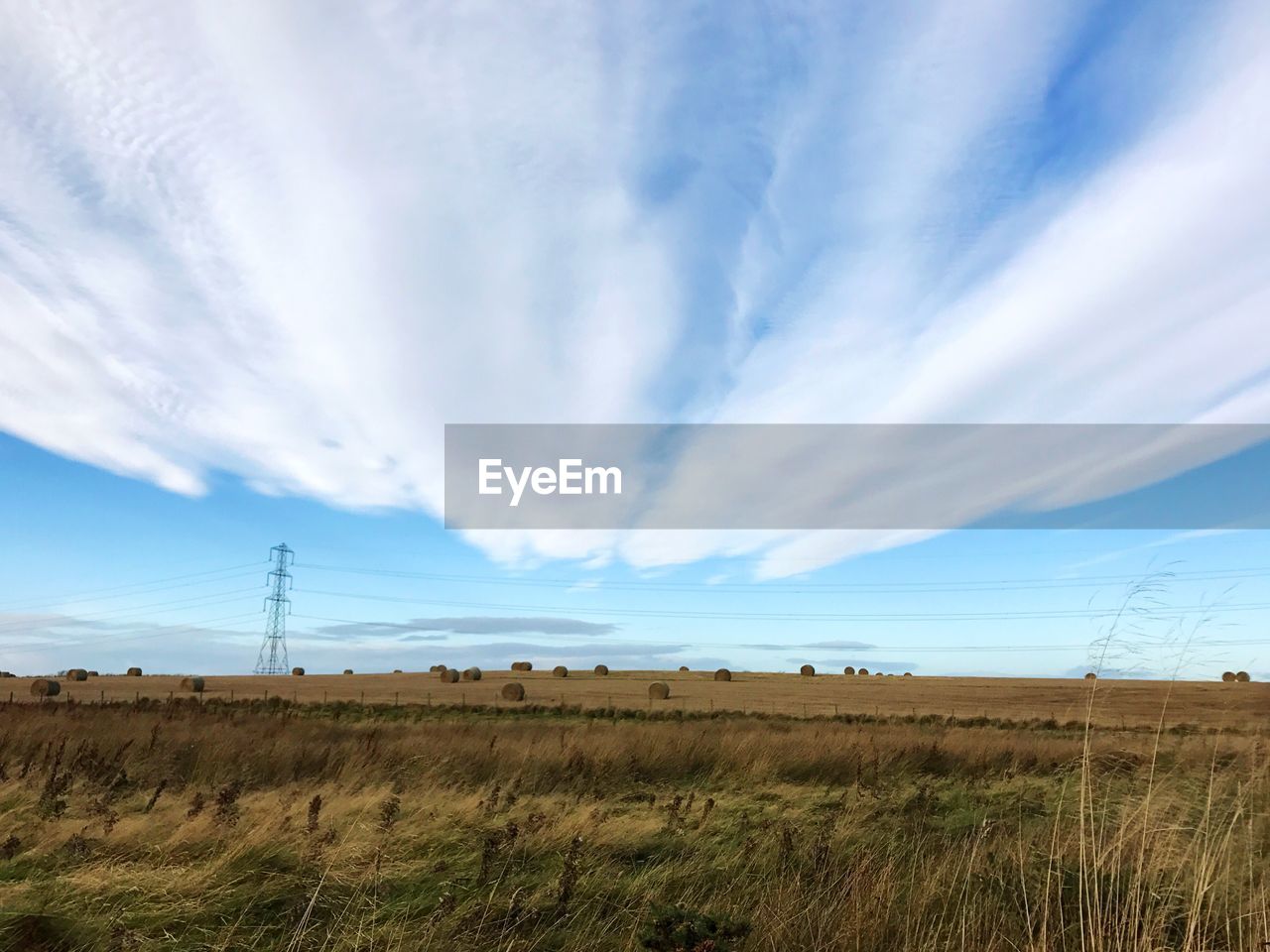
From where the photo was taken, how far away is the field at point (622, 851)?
16.4ft

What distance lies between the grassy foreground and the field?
4cm

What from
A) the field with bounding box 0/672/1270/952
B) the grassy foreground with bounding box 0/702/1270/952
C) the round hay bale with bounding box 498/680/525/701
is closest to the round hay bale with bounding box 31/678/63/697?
the round hay bale with bounding box 498/680/525/701

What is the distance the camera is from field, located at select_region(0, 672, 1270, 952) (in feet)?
16.4

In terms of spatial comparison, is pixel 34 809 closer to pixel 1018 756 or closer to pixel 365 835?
pixel 365 835

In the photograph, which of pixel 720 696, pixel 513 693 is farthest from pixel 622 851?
pixel 720 696

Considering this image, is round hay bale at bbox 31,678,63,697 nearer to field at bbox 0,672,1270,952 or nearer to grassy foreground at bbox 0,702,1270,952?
field at bbox 0,672,1270,952

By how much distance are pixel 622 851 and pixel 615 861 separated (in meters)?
0.38

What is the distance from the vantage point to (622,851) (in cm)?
772

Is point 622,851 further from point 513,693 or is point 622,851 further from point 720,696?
point 720,696

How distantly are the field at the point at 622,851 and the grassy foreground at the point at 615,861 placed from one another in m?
0.04

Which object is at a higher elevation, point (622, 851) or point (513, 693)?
point (513, 693)

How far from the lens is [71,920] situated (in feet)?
16.7

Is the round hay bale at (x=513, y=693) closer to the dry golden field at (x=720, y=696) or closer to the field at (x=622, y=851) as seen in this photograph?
the dry golden field at (x=720, y=696)

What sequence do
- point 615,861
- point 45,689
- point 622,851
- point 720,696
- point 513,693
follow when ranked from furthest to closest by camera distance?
point 720,696 < point 45,689 < point 513,693 < point 622,851 < point 615,861
